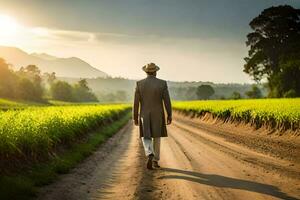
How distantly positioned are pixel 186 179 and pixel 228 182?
1.13 meters

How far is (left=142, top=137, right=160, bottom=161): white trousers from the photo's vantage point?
13500mm

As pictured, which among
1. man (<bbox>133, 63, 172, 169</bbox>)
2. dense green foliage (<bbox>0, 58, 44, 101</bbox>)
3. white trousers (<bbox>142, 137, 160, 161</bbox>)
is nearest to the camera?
white trousers (<bbox>142, 137, 160, 161</bbox>)

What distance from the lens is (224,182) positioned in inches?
424

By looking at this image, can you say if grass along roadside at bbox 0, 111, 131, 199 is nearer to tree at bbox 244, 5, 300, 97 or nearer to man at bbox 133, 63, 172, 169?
man at bbox 133, 63, 172, 169

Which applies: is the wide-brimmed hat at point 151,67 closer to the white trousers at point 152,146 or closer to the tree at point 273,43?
the white trousers at point 152,146

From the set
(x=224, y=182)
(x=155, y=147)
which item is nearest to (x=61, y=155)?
(x=155, y=147)

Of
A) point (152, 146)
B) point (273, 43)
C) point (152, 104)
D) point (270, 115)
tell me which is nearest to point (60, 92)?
point (273, 43)

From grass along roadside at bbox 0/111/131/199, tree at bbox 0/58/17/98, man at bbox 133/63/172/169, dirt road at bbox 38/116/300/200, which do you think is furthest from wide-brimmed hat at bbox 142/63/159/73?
tree at bbox 0/58/17/98

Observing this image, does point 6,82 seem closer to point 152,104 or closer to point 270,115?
point 270,115

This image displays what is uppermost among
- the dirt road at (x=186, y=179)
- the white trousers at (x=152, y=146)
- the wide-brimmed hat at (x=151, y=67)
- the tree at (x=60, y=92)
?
the tree at (x=60, y=92)

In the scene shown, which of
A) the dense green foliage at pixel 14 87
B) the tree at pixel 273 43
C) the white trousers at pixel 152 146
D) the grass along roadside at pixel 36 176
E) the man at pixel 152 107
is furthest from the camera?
the dense green foliage at pixel 14 87

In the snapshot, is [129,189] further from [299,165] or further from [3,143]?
[299,165]

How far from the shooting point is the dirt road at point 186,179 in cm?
954

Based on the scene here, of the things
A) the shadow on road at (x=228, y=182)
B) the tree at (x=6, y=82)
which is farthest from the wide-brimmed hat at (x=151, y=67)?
the tree at (x=6, y=82)
